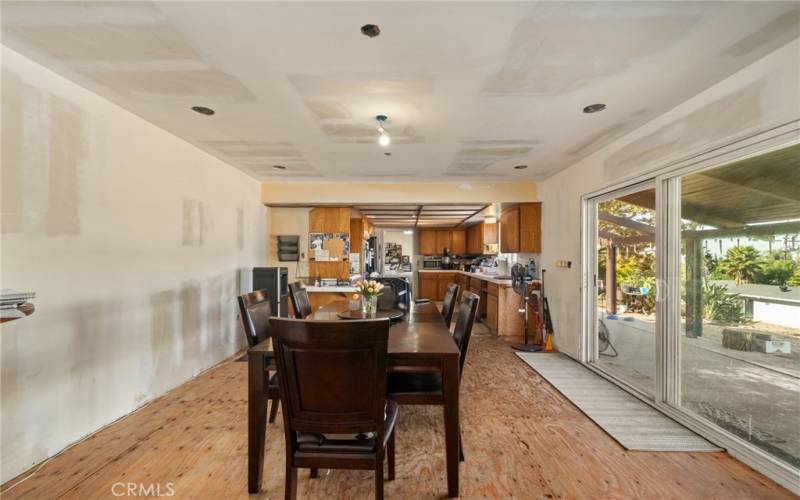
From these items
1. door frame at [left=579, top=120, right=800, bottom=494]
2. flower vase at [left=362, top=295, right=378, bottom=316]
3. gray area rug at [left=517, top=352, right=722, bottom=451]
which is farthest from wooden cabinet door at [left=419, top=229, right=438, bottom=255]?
flower vase at [left=362, top=295, right=378, bottom=316]

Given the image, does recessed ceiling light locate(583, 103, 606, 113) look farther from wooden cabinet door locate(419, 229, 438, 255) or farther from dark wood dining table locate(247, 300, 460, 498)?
wooden cabinet door locate(419, 229, 438, 255)

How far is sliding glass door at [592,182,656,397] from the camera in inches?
124

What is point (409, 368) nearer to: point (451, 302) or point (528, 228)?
point (451, 302)

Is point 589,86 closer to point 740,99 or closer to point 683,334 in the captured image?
point 740,99

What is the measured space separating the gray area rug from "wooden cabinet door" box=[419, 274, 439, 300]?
553 cm

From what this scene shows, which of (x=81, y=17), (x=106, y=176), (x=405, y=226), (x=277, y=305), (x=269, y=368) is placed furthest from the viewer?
(x=405, y=226)

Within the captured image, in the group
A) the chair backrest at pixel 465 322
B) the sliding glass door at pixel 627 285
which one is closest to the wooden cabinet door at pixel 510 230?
the sliding glass door at pixel 627 285

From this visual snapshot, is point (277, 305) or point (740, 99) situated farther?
point (277, 305)

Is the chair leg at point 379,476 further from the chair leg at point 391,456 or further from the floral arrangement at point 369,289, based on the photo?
the floral arrangement at point 369,289

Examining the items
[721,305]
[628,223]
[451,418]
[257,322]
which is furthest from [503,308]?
[257,322]

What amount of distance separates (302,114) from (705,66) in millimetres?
2693

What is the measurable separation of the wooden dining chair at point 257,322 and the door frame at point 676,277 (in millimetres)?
2864

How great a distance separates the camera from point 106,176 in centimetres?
256

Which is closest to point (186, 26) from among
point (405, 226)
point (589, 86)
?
point (589, 86)
